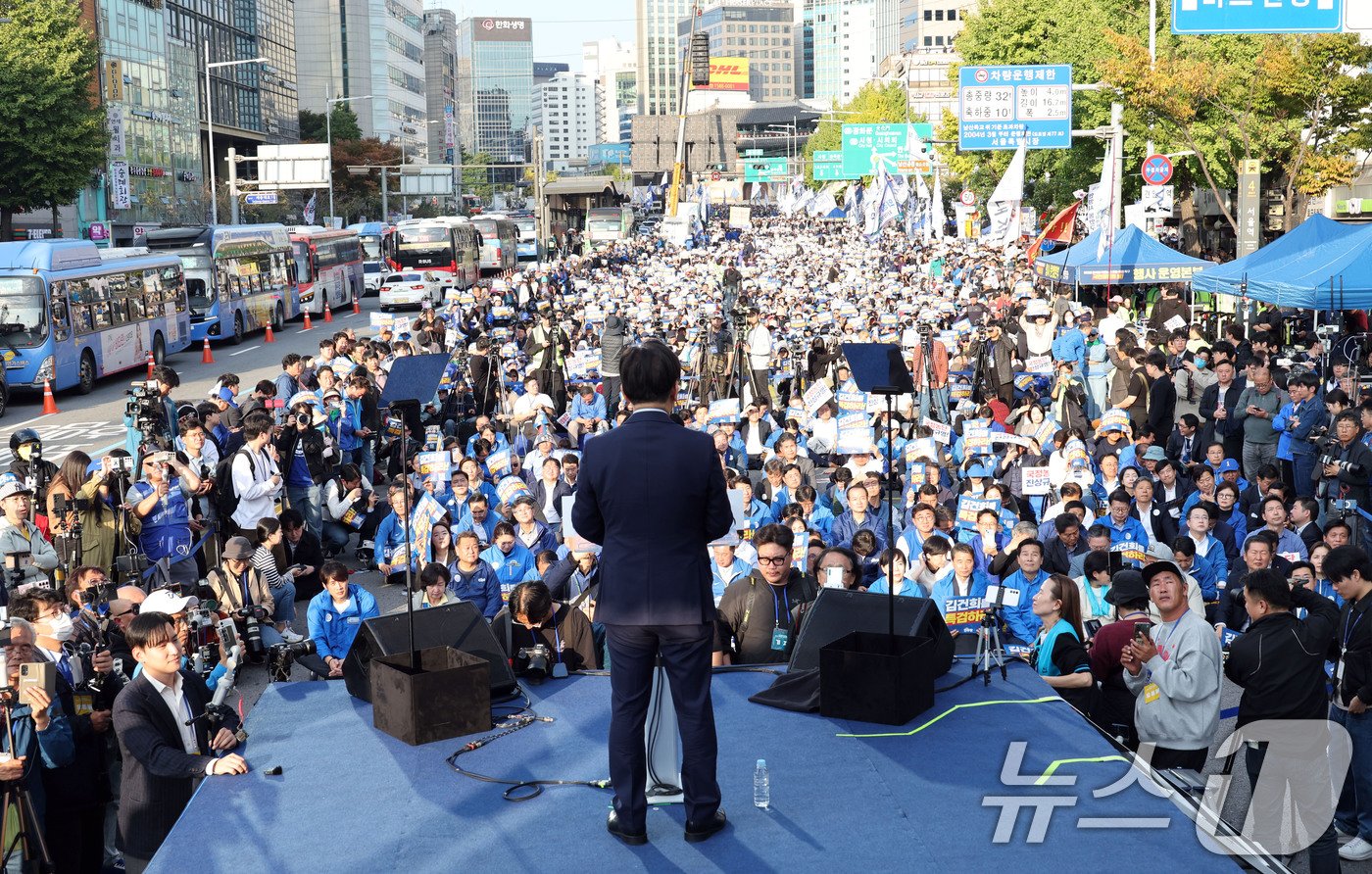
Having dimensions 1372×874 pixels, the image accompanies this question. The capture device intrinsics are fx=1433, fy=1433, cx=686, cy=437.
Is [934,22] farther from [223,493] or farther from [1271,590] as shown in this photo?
[1271,590]

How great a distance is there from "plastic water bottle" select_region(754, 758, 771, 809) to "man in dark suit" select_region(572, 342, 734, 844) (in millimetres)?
291

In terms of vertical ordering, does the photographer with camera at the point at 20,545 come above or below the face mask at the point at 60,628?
below

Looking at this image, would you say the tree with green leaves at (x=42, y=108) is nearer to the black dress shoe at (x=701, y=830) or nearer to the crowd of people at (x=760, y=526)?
the crowd of people at (x=760, y=526)

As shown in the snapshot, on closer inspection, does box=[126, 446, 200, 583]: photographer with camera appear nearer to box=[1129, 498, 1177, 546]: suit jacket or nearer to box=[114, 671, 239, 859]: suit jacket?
box=[114, 671, 239, 859]: suit jacket

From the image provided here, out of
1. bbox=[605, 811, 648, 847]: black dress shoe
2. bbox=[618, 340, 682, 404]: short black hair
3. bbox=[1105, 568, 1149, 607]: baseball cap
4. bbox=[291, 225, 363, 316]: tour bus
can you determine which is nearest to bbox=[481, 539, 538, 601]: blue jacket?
bbox=[1105, 568, 1149, 607]: baseball cap

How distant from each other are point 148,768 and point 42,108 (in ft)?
137

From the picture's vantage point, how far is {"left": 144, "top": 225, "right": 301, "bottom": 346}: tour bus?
34.4 metres

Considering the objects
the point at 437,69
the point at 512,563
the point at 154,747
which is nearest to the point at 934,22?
the point at 437,69

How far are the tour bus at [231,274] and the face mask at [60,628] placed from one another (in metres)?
27.4

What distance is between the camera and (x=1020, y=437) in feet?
43.6

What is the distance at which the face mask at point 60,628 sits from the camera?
275 inches

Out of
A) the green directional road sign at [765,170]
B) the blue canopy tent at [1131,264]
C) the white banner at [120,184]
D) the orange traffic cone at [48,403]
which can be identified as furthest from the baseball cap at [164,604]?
the green directional road sign at [765,170]

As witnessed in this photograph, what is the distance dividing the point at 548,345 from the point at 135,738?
15804 mm

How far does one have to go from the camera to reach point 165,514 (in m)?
11.3
